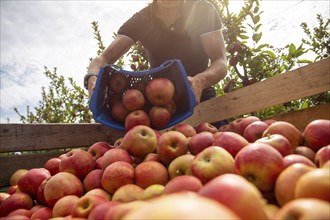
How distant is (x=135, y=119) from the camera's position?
7.70 feet

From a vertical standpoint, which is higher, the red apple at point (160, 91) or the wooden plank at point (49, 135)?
the red apple at point (160, 91)

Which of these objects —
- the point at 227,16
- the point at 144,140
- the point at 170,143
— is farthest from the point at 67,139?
the point at 227,16

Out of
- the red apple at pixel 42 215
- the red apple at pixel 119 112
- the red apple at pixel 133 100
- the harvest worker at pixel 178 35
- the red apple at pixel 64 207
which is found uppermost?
the harvest worker at pixel 178 35

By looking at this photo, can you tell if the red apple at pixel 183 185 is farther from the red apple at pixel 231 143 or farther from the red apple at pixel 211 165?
the red apple at pixel 231 143

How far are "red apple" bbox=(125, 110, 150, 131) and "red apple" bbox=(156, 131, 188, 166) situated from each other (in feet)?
1.98

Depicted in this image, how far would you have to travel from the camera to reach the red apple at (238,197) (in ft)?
2.44

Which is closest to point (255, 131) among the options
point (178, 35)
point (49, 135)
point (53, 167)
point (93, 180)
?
point (93, 180)

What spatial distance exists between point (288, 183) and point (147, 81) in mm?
1905

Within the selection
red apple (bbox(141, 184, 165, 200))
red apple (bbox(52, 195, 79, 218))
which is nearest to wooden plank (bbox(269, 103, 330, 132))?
red apple (bbox(141, 184, 165, 200))

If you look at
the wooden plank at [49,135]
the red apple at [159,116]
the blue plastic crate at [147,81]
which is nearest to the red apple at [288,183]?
the blue plastic crate at [147,81]

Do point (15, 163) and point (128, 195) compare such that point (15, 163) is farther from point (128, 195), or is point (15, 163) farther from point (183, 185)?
point (183, 185)

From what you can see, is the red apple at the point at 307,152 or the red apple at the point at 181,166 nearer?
the red apple at the point at 307,152

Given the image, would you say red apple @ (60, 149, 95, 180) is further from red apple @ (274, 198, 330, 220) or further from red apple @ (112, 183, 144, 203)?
red apple @ (274, 198, 330, 220)

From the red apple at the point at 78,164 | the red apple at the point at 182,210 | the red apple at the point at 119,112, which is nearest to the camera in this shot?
the red apple at the point at 182,210
